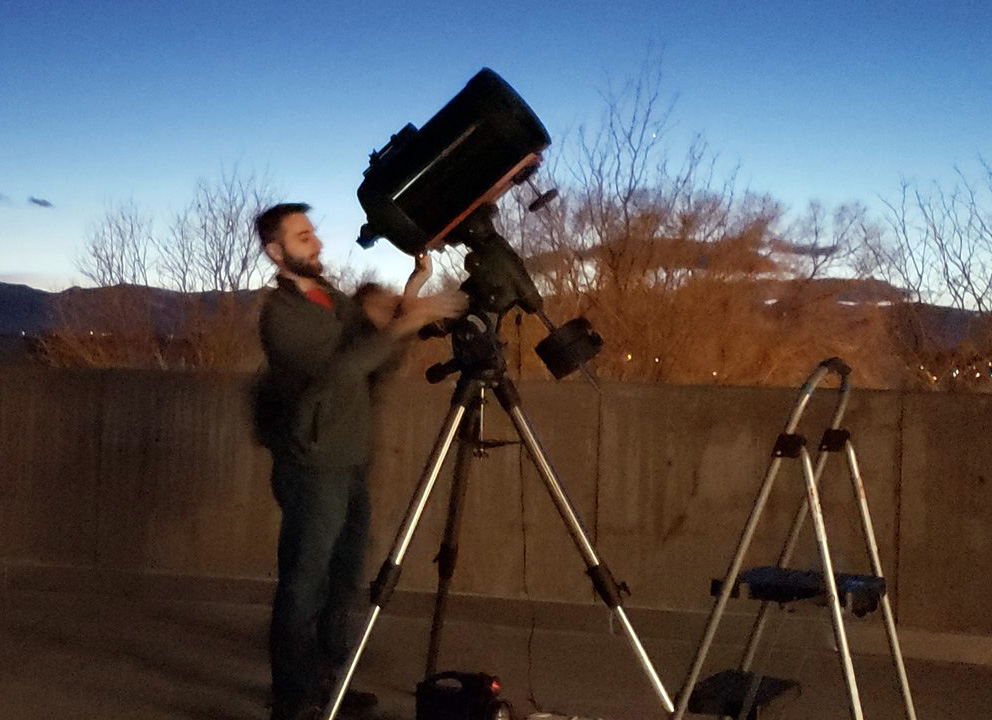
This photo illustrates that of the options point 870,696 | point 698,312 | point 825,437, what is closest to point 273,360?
point 825,437

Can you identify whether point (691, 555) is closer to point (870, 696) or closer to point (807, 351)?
point (870, 696)

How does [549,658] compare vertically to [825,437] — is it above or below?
below

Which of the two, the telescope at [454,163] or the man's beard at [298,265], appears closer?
the telescope at [454,163]

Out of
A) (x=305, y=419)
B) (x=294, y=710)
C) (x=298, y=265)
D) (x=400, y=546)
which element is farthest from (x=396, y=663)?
(x=298, y=265)

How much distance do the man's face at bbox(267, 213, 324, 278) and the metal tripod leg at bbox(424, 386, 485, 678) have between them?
877 millimetres

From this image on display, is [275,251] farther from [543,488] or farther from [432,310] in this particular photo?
[543,488]

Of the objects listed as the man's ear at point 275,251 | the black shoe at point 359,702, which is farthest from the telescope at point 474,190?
the black shoe at point 359,702

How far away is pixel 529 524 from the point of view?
6.28 m

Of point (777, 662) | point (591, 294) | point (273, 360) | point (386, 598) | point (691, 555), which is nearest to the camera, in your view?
point (386, 598)

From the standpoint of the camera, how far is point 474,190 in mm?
3908

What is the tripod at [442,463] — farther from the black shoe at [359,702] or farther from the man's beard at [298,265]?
the black shoe at [359,702]

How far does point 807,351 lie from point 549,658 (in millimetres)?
9008

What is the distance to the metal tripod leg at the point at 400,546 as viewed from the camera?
381 centimetres

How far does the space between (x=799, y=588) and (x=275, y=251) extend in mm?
2309
